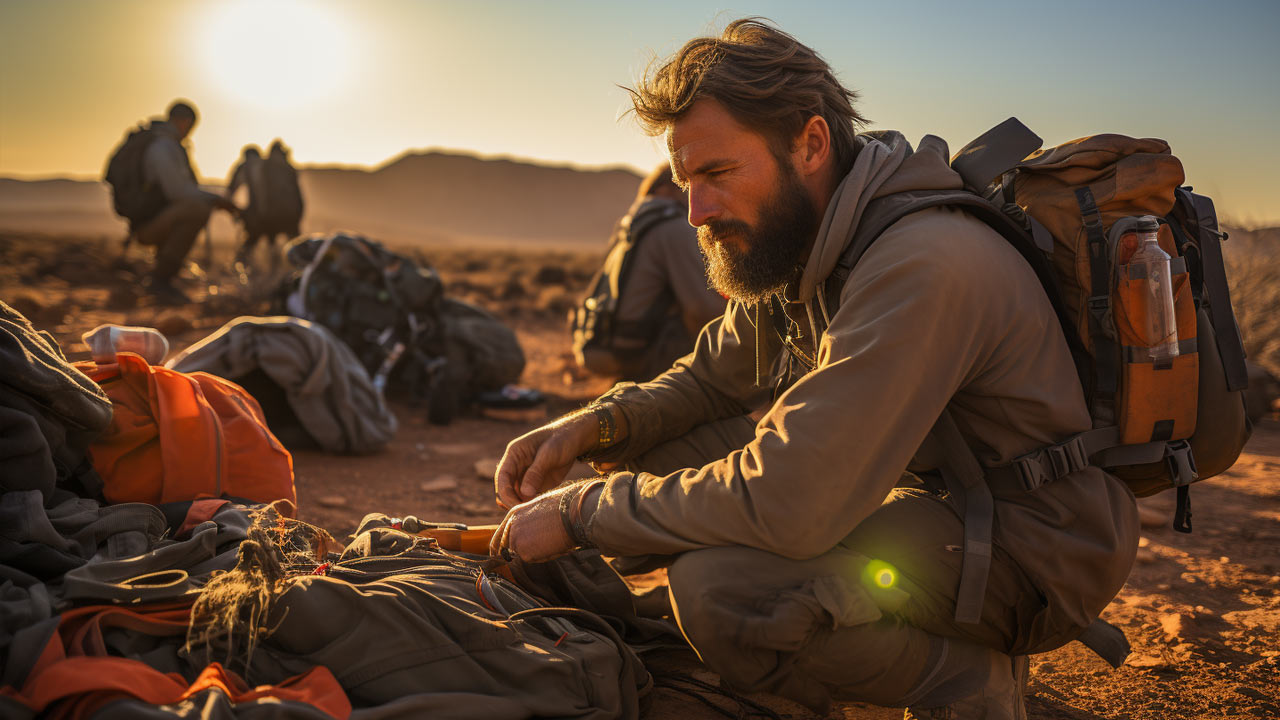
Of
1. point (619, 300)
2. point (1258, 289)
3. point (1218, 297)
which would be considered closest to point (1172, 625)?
point (1218, 297)

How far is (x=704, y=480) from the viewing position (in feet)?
6.39

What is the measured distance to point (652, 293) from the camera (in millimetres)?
5582

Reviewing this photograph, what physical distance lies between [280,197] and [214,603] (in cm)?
1264

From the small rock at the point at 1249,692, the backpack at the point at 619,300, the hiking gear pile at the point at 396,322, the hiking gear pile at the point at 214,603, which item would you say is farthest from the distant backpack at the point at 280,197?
the small rock at the point at 1249,692

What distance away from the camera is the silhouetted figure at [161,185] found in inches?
403

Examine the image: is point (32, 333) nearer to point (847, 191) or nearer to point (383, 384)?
point (847, 191)

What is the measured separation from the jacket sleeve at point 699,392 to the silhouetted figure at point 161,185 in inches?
376

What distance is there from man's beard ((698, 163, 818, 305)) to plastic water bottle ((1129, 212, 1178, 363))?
79 cm

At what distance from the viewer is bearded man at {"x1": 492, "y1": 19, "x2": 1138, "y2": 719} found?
5.98 feet

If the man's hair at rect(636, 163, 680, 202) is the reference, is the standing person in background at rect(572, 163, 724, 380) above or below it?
below

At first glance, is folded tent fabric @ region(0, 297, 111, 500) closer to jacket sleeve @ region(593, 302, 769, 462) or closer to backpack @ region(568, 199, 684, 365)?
jacket sleeve @ region(593, 302, 769, 462)

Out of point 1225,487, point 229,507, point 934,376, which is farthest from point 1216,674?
point 229,507

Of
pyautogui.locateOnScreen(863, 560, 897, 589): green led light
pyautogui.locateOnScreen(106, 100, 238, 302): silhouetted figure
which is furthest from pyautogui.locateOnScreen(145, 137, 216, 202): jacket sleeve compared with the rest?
pyautogui.locateOnScreen(863, 560, 897, 589): green led light

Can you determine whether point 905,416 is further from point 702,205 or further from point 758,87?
point 758,87
